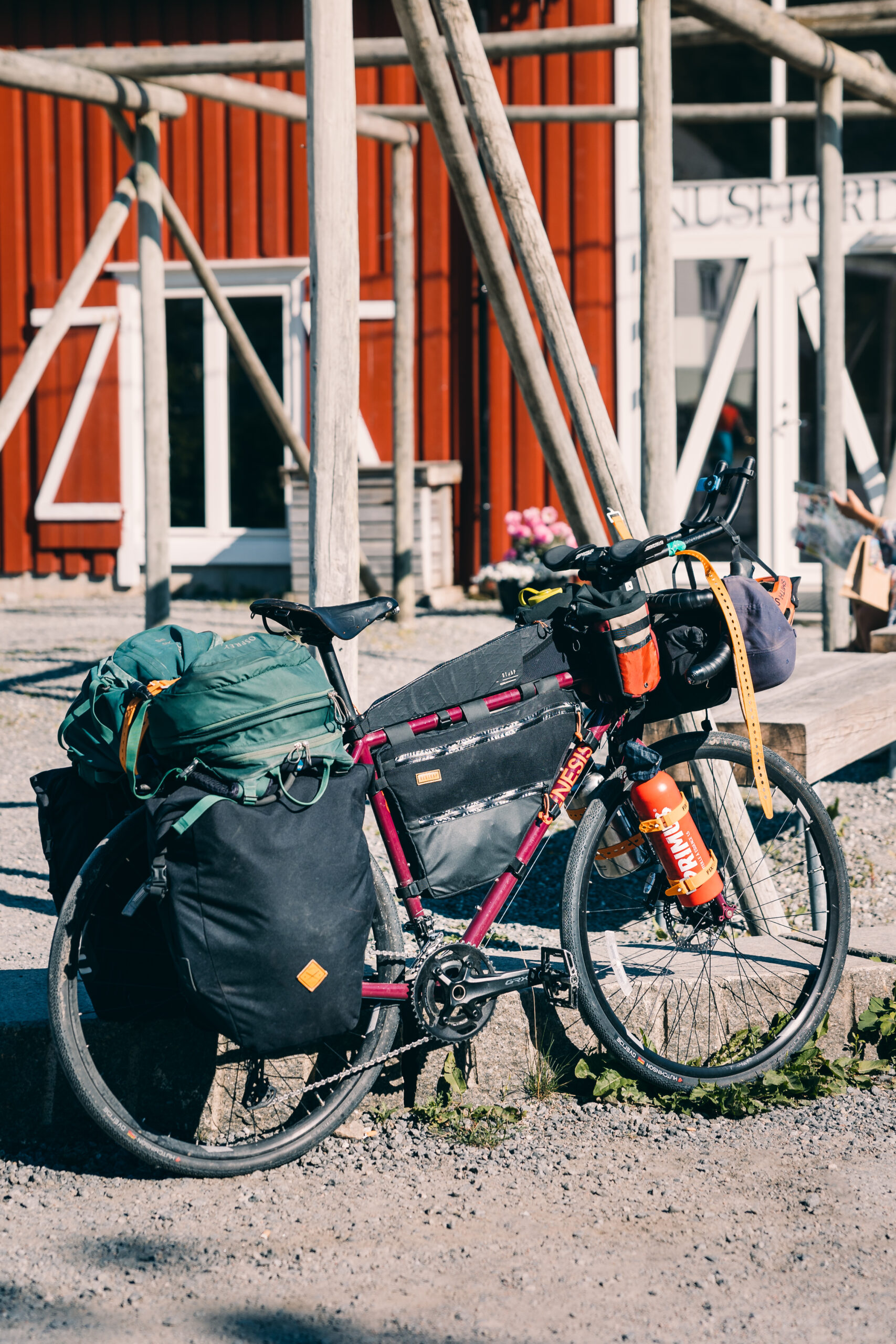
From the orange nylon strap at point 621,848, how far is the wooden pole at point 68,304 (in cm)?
384

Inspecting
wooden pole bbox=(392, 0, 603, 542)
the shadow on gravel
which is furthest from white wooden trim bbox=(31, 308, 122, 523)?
the shadow on gravel

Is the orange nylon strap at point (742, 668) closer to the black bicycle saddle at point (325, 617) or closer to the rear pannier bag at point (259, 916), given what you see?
the black bicycle saddle at point (325, 617)

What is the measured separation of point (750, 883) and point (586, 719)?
0.80m

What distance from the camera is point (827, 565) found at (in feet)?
20.3

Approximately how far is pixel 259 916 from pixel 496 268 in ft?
6.94

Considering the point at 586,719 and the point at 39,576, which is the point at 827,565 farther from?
the point at 39,576

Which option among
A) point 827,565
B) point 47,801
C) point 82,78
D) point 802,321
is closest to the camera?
point 47,801

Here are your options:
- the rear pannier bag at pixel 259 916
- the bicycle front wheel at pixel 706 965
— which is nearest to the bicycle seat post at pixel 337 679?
the rear pannier bag at pixel 259 916

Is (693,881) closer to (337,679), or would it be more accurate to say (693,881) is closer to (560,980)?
(560,980)

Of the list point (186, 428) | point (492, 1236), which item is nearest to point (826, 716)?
point (492, 1236)

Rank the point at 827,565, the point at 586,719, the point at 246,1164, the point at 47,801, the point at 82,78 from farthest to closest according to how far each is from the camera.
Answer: the point at 827,565 < the point at 82,78 < the point at 586,719 < the point at 47,801 < the point at 246,1164

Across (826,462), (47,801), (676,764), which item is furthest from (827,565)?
(47,801)

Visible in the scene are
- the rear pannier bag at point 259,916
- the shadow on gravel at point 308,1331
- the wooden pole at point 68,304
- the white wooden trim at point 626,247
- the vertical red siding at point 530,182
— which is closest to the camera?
the shadow on gravel at point 308,1331

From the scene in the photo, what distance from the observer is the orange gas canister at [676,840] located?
2969mm
